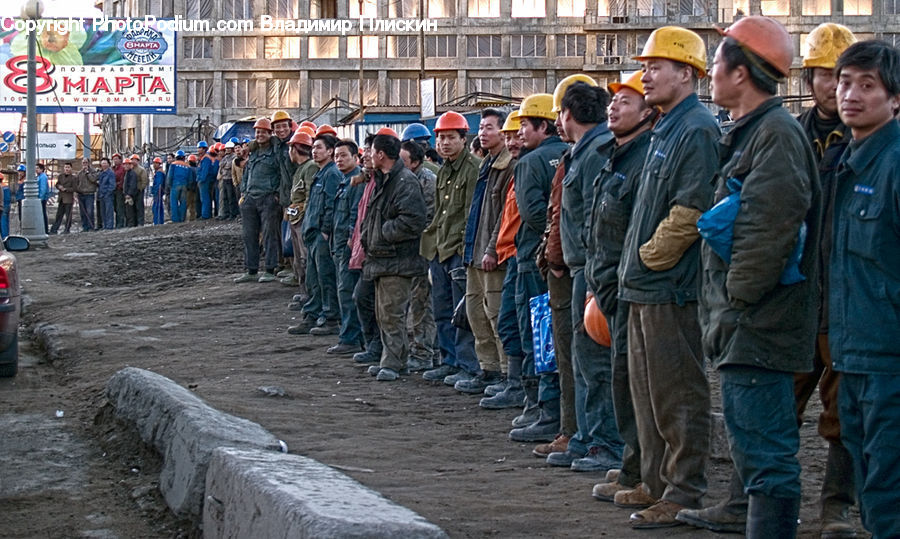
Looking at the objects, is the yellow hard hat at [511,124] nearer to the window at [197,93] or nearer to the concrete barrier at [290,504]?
the concrete barrier at [290,504]

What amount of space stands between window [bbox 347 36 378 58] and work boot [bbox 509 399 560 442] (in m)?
65.9

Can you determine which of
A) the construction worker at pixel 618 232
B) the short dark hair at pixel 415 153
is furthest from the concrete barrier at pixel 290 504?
the short dark hair at pixel 415 153

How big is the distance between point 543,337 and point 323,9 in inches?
2758

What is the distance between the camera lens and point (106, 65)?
50031 mm

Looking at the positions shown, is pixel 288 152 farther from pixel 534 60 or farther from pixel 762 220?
pixel 534 60

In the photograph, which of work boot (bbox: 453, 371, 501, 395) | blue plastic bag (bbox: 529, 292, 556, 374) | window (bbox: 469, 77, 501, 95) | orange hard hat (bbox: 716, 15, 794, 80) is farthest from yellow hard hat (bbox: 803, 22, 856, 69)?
window (bbox: 469, 77, 501, 95)

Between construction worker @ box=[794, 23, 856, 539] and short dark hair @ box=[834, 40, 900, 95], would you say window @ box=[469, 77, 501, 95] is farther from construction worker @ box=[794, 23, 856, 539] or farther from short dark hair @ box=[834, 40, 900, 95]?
short dark hair @ box=[834, 40, 900, 95]

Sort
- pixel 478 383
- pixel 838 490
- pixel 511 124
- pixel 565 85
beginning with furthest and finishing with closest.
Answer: pixel 478 383 < pixel 511 124 < pixel 565 85 < pixel 838 490

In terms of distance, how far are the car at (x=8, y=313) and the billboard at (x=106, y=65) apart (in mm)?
39525

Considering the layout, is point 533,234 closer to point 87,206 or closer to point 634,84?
point 634,84

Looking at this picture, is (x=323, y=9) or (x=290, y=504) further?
(x=323, y=9)

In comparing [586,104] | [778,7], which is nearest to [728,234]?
[586,104]

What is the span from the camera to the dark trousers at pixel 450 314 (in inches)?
440

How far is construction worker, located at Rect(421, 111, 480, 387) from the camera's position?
11.0 metres
